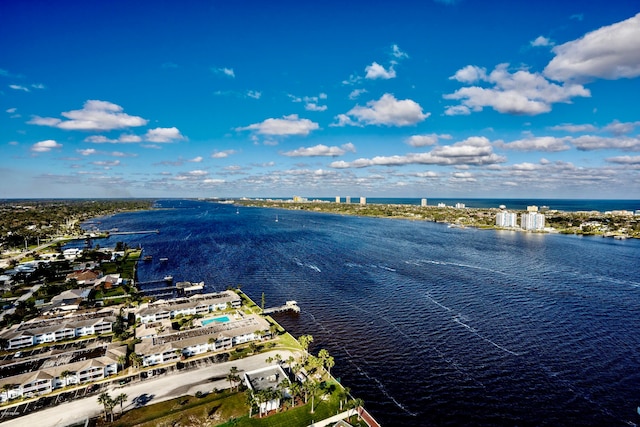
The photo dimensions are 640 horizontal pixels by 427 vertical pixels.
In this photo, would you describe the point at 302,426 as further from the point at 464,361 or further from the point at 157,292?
the point at 157,292

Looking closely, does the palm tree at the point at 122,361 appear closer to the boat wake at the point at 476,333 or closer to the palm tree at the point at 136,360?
the palm tree at the point at 136,360

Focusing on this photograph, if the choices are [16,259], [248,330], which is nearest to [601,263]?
[248,330]

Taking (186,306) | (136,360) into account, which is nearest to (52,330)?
(186,306)

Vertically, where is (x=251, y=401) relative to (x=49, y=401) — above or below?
above

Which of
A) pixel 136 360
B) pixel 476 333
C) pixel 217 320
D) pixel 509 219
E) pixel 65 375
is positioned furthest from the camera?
pixel 509 219

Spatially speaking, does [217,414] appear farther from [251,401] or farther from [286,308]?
[286,308]

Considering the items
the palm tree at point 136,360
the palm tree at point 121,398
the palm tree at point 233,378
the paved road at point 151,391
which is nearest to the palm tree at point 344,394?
the paved road at point 151,391
